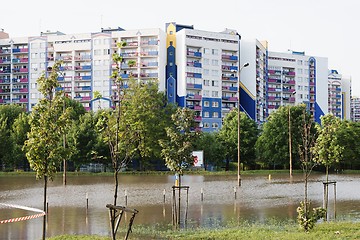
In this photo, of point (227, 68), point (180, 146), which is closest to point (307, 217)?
point (180, 146)

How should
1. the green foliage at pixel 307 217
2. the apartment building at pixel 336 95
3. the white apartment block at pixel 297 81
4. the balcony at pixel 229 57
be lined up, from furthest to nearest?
the apartment building at pixel 336 95 < the white apartment block at pixel 297 81 < the balcony at pixel 229 57 < the green foliage at pixel 307 217

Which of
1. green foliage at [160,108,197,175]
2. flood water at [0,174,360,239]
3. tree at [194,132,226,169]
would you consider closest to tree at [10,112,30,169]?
tree at [194,132,226,169]

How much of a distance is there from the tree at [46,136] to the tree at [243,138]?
69755 millimetres

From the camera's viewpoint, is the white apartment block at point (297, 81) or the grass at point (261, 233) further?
the white apartment block at point (297, 81)

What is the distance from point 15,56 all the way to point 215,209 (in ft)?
345

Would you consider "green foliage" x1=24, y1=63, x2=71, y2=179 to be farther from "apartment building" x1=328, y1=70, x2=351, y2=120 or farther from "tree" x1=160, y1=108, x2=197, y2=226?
"apartment building" x1=328, y1=70, x2=351, y2=120

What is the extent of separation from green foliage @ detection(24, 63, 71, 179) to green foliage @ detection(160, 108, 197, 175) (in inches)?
264

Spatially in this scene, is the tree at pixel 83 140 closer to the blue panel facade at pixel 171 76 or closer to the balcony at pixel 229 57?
the blue panel facade at pixel 171 76

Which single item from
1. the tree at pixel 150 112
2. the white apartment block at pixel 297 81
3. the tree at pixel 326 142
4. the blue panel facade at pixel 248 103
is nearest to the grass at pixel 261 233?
the tree at pixel 326 142

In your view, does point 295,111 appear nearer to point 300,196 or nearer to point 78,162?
point 78,162

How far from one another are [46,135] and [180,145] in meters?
7.91

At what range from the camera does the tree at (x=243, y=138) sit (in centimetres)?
8588

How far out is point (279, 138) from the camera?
272 feet

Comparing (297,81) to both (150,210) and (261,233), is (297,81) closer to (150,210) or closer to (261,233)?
(150,210)
